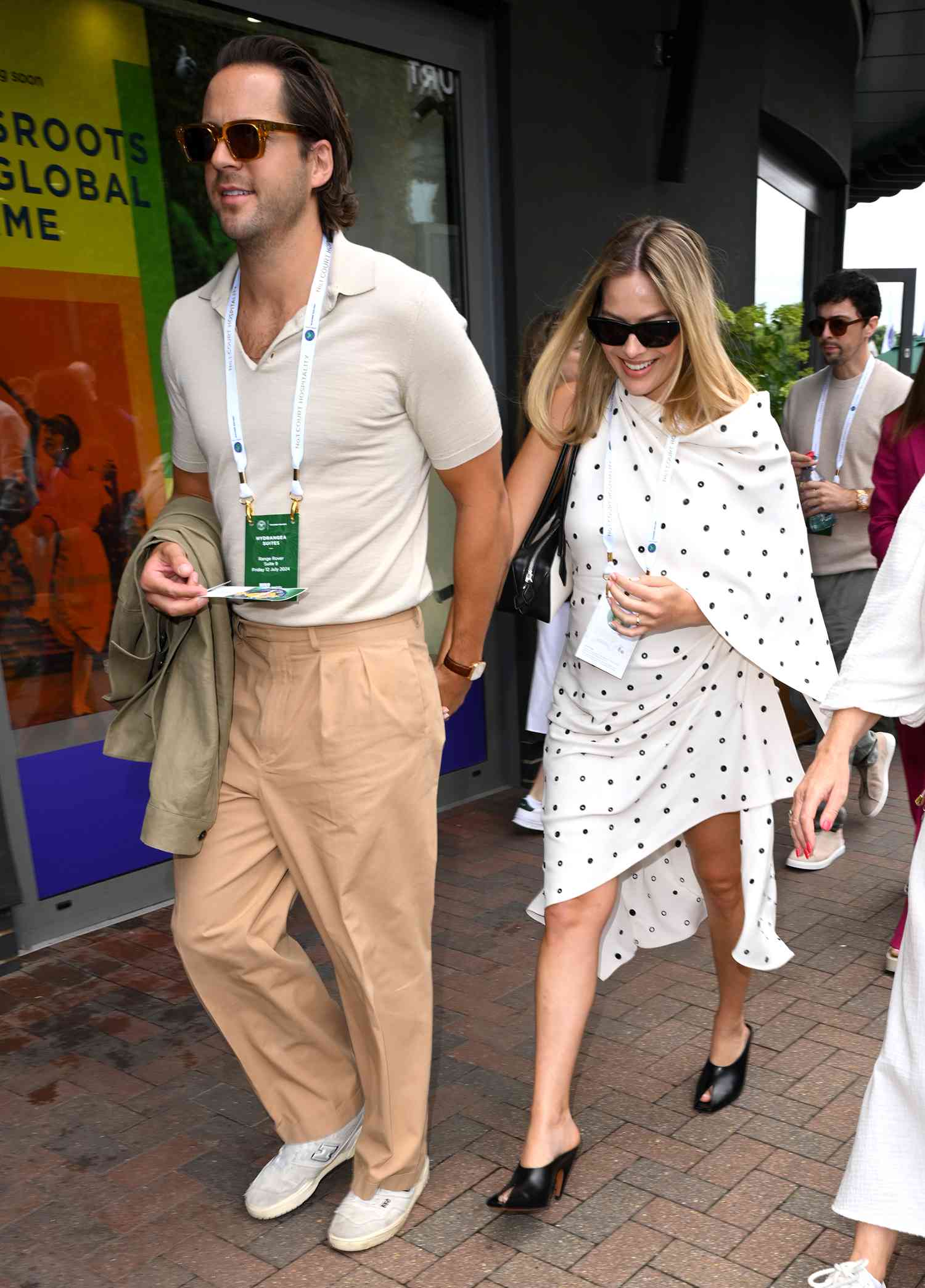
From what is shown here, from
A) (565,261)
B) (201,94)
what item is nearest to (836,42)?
(565,261)

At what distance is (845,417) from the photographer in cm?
536

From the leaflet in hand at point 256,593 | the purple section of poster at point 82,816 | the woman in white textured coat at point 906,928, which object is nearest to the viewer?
the woman in white textured coat at point 906,928

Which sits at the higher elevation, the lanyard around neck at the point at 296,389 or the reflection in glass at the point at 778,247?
the reflection in glass at the point at 778,247

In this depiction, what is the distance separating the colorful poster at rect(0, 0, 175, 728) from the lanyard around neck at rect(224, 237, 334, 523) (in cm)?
200

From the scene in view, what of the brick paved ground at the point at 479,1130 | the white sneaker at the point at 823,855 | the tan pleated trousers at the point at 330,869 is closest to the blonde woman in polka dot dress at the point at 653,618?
the brick paved ground at the point at 479,1130

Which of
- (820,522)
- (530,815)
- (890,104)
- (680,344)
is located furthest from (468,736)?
(890,104)

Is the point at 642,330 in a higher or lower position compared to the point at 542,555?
higher

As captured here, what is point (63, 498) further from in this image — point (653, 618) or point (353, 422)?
point (653, 618)

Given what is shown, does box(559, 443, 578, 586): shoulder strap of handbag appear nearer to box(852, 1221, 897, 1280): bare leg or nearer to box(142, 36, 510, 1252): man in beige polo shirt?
box(142, 36, 510, 1252): man in beige polo shirt

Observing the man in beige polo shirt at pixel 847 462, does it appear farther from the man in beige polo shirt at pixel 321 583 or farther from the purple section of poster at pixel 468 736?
the man in beige polo shirt at pixel 321 583

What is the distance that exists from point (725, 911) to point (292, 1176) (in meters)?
1.21

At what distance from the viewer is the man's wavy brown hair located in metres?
2.36

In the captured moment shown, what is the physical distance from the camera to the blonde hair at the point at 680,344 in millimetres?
2656

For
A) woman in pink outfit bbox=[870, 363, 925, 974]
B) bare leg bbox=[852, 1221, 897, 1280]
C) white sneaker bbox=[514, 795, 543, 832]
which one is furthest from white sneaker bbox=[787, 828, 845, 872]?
bare leg bbox=[852, 1221, 897, 1280]
